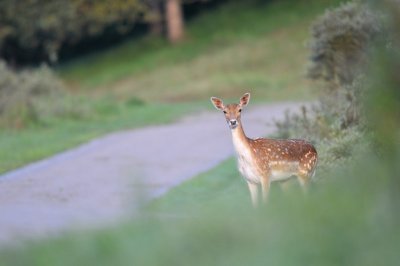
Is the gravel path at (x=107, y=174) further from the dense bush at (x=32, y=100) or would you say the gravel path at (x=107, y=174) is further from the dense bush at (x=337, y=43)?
the dense bush at (x=32, y=100)

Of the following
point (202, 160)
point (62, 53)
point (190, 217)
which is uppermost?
point (190, 217)

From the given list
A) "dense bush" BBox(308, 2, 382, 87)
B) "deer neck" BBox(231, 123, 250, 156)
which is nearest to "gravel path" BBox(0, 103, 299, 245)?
"deer neck" BBox(231, 123, 250, 156)

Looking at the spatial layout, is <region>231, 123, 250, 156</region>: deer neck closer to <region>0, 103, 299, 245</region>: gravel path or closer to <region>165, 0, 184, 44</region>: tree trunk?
<region>0, 103, 299, 245</region>: gravel path

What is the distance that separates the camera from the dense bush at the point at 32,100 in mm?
31500

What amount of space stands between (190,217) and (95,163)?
13523mm

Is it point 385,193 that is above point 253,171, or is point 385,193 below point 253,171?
above

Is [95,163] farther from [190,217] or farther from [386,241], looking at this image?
[386,241]

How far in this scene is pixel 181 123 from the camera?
3112 centimetres

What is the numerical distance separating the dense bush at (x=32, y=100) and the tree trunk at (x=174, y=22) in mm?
18326

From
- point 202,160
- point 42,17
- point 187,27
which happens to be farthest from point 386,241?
point 187,27

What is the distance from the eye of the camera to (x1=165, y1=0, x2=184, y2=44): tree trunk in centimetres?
5528

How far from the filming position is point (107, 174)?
19.4 m

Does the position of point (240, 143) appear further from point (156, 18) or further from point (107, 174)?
point (156, 18)

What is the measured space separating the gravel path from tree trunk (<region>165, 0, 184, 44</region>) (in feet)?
80.2
